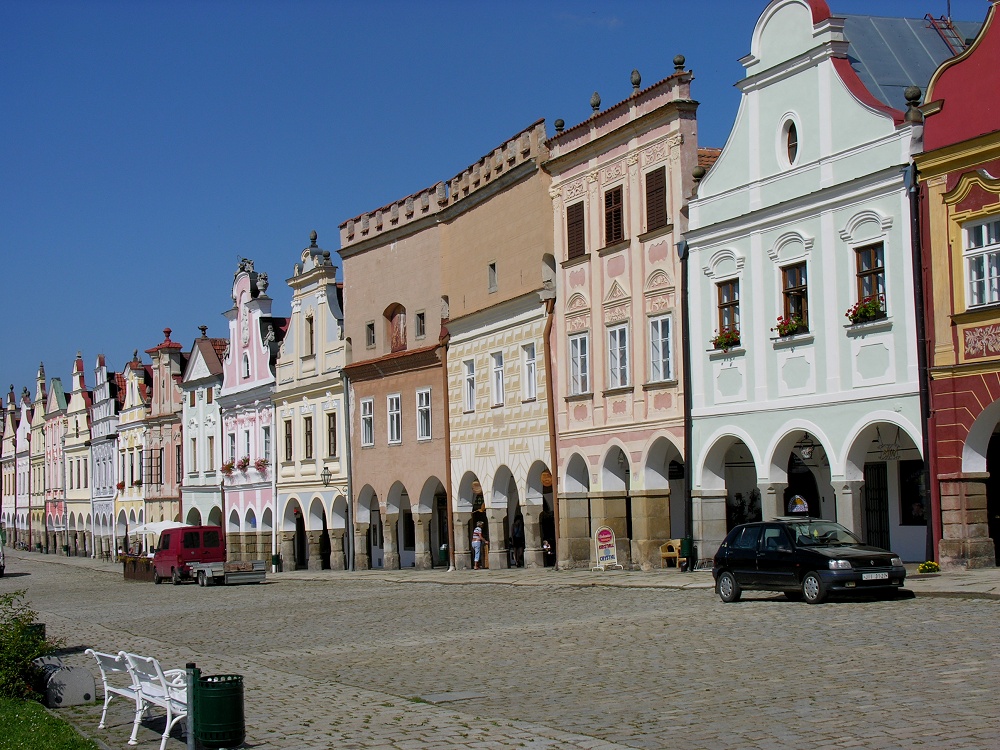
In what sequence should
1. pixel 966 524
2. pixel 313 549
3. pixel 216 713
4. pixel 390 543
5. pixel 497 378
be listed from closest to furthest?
pixel 216 713
pixel 966 524
pixel 497 378
pixel 390 543
pixel 313 549

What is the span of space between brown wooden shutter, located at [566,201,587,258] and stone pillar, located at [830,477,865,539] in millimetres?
11916

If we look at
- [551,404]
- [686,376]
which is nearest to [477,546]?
[551,404]

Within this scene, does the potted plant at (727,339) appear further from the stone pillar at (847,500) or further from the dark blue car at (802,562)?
the dark blue car at (802,562)

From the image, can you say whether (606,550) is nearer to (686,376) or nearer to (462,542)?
(686,376)

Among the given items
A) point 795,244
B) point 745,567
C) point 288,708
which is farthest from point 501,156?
point 288,708

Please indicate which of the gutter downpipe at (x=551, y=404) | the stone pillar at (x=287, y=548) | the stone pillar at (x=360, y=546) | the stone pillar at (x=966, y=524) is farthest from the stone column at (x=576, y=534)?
the stone pillar at (x=287, y=548)

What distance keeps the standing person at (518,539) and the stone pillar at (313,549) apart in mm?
12965

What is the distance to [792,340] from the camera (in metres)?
29.9

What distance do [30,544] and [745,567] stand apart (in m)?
101

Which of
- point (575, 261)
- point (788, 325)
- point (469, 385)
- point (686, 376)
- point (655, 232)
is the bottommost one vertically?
point (686, 376)

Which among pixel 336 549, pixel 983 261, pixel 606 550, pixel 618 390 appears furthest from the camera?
pixel 336 549

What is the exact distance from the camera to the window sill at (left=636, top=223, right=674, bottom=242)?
3403 centimetres

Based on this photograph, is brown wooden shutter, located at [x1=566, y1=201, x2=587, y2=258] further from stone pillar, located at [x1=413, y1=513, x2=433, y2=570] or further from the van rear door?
the van rear door

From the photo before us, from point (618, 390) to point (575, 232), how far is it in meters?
5.01
